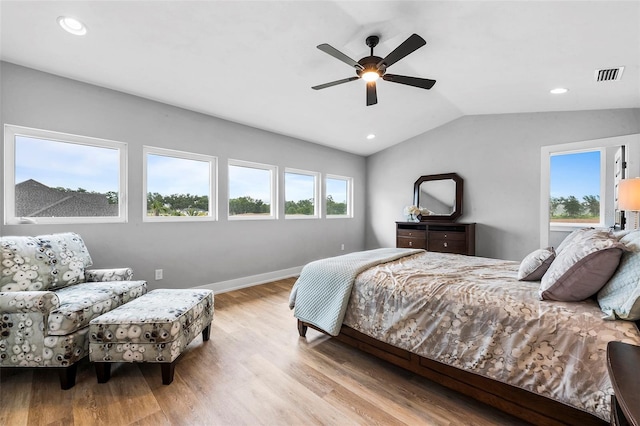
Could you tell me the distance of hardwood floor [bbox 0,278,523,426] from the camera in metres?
1.48

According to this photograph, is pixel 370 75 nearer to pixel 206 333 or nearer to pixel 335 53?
pixel 335 53

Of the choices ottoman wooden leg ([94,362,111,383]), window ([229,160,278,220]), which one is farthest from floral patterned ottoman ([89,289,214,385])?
window ([229,160,278,220])

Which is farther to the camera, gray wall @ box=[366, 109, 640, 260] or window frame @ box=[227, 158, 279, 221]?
window frame @ box=[227, 158, 279, 221]

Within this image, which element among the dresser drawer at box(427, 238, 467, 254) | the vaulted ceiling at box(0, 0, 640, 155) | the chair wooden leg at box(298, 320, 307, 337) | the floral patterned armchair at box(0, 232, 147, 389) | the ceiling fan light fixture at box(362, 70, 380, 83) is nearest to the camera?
the floral patterned armchair at box(0, 232, 147, 389)

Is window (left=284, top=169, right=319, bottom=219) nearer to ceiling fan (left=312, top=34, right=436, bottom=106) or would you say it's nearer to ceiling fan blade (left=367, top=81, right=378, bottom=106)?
ceiling fan blade (left=367, top=81, right=378, bottom=106)

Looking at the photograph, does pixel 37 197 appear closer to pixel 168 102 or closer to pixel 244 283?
pixel 168 102

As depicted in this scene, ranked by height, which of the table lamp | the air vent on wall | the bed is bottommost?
the bed

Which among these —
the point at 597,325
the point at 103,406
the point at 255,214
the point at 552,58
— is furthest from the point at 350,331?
the point at 552,58

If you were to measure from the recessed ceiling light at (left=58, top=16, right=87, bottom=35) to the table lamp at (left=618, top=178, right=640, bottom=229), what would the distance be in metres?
4.86

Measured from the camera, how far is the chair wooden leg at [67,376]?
1685 millimetres

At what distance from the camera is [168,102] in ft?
10.5

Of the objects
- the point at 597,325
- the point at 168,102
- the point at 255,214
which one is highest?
the point at 168,102

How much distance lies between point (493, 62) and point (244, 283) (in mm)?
3998

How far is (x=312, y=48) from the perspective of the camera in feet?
8.16
